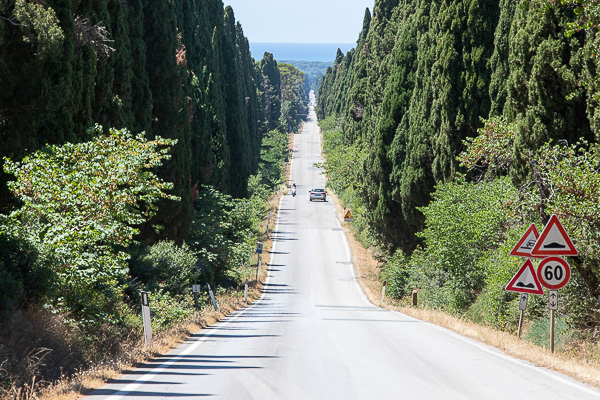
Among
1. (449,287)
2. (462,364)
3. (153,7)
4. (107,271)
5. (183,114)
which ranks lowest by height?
(449,287)

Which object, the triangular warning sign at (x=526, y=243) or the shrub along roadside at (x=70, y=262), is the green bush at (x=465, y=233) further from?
the shrub along roadside at (x=70, y=262)

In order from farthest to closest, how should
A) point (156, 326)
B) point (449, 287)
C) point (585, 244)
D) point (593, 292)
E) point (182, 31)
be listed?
point (182, 31) < point (449, 287) < point (156, 326) < point (593, 292) < point (585, 244)

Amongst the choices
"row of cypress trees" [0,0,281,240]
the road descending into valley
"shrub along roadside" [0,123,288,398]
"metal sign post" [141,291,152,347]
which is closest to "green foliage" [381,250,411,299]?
"row of cypress trees" [0,0,281,240]

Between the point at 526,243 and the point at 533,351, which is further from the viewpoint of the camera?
the point at 526,243

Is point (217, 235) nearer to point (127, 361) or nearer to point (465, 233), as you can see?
point (465, 233)

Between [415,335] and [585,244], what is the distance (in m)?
3.79

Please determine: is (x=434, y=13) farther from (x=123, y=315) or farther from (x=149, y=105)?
(x=123, y=315)

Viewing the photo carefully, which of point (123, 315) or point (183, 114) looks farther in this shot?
point (183, 114)

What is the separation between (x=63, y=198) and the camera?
11945 millimetres

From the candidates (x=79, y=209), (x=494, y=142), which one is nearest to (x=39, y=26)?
(x=79, y=209)

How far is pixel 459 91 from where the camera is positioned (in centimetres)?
2528

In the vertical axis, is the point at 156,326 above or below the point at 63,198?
below

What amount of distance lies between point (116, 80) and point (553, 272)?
1376 cm

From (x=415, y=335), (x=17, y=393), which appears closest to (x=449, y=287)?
(x=415, y=335)
